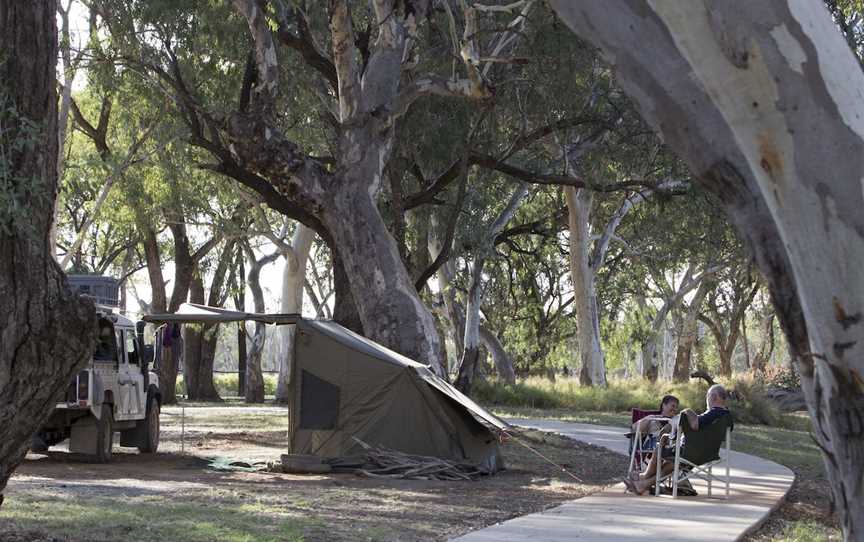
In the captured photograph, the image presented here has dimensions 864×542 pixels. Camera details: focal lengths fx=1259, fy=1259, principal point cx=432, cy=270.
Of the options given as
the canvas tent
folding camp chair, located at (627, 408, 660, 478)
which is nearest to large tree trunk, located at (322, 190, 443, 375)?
the canvas tent

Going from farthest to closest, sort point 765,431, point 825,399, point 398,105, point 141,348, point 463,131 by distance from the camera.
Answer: point 765,431 < point 463,131 < point 398,105 < point 141,348 < point 825,399

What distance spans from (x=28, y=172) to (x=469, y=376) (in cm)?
2289

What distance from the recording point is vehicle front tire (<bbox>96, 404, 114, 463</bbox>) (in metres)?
15.1

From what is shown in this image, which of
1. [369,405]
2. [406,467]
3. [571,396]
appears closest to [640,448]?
[406,467]

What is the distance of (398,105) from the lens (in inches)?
736

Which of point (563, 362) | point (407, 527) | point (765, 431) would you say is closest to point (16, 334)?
point (407, 527)

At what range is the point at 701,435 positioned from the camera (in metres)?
11.6

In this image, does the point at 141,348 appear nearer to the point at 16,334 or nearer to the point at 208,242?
the point at 16,334

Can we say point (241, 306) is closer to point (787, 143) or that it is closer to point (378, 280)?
point (378, 280)

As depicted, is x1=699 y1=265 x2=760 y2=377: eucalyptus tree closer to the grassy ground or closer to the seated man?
the grassy ground

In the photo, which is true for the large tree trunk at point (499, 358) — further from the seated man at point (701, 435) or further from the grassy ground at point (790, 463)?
the seated man at point (701, 435)

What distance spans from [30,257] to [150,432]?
1018 centimetres

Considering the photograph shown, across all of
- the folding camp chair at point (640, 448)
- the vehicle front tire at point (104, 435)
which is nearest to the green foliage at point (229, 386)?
the vehicle front tire at point (104, 435)

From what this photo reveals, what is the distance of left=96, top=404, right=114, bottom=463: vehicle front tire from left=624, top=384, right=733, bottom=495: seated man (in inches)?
261
